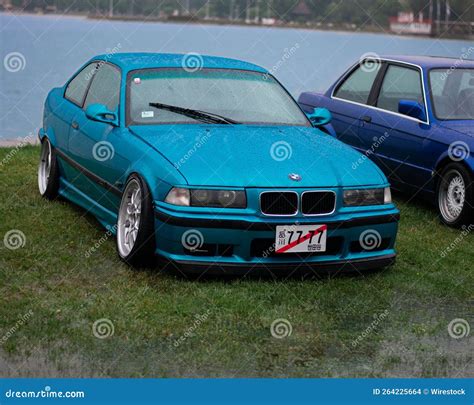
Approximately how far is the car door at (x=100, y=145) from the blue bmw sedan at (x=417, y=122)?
2642 mm

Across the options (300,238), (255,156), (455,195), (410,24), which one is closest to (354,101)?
(455,195)

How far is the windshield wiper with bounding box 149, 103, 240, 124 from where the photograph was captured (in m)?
7.31

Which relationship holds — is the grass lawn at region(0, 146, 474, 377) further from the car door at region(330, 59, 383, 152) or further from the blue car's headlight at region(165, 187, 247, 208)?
the car door at region(330, 59, 383, 152)

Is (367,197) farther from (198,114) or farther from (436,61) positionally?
(436,61)

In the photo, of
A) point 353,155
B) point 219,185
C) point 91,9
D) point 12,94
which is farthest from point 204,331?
point 91,9

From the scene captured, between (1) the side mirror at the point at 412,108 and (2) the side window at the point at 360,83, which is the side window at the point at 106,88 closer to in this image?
(1) the side mirror at the point at 412,108

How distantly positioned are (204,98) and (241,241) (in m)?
1.61

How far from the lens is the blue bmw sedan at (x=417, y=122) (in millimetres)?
8688

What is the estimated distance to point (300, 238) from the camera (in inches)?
251

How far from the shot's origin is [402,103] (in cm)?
910

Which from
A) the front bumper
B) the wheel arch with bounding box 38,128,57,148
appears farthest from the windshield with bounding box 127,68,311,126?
the wheel arch with bounding box 38,128,57,148

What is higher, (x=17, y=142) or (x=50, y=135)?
(x=50, y=135)

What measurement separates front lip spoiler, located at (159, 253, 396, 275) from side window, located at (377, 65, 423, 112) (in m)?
3.18

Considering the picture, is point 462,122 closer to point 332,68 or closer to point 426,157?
point 426,157
